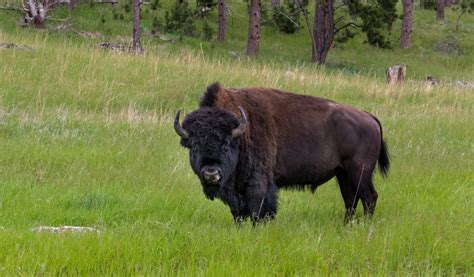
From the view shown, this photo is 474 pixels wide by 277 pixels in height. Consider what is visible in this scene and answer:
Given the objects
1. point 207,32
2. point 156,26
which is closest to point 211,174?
point 207,32

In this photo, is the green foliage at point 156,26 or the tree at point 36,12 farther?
the green foliage at point 156,26

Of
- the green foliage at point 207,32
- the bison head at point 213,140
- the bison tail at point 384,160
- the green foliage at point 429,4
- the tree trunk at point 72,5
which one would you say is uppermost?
the green foliage at point 429,4

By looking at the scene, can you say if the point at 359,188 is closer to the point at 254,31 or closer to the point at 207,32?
the point at 254,31

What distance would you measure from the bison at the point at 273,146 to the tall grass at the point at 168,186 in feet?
1.17

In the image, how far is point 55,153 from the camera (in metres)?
9.85

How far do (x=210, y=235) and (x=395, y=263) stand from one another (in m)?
1.61

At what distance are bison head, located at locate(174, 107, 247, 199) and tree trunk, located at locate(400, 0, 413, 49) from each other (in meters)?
27.9

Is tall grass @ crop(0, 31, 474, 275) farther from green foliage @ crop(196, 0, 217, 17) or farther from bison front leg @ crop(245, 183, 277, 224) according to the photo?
green foliage @ crop(196, 0, 217, 17)

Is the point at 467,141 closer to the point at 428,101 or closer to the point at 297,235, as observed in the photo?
the point at 428,101

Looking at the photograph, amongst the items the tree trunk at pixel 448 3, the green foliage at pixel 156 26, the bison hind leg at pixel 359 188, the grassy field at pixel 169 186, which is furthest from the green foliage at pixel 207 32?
the tree trunk at pixel 448 3

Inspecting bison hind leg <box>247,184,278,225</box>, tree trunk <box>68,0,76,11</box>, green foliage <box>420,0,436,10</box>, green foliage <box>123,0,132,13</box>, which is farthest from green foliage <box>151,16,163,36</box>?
bison hind leg <box>247,184,278,225</box>

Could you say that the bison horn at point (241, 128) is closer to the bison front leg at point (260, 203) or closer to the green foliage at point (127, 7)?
the bison front leg at point (260, 203)

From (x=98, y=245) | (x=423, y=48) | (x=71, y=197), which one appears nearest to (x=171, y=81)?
(x=71, y=197)

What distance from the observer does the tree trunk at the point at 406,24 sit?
32969mm
